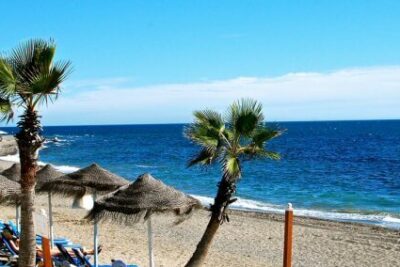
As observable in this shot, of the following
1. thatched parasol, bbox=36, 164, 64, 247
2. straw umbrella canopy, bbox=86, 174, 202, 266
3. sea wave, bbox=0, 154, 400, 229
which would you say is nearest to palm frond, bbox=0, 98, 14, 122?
straw umbrella canopy, bbox=86, 174, 202, 266

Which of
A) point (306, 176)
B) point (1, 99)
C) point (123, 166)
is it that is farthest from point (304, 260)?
point (123, 166)

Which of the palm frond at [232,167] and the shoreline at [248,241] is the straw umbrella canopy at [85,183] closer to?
the shoreline at [248,241]

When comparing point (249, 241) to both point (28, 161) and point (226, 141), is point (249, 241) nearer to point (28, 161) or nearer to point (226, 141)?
point (226, 141)

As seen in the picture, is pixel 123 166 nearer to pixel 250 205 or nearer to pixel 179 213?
pixel 250 205

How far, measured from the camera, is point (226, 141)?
33.6ft

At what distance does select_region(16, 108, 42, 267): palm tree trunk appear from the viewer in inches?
332

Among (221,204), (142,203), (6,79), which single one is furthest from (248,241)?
(6,79)

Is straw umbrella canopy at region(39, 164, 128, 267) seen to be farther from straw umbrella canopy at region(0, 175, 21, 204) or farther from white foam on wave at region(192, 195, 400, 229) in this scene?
white foam on wave at region(192, 195, 400, 229)

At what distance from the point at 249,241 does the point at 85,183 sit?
7.35m

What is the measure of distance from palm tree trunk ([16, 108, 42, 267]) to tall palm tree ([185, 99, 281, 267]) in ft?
9.41

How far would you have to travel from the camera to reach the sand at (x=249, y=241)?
1522 cm

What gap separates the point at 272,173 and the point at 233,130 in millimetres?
36200

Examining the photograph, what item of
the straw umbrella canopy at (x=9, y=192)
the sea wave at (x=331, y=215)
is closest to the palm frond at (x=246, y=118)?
the straw umbrella canopy at (x=9, y=192)

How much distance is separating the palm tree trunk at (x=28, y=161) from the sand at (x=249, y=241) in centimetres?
537
